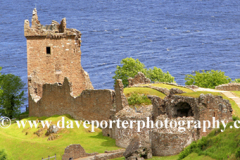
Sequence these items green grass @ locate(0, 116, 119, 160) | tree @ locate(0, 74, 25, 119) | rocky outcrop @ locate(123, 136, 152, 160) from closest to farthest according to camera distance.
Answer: rocky outcrop @ locate(123, 136, 152, 160) → green grass @ locate(0, 116, 119, 160) → tree @ locate(0, 74, 25, 119)

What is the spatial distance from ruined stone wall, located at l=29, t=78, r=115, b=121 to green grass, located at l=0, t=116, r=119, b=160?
186 centimetres

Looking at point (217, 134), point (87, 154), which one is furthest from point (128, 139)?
point (217, 134)

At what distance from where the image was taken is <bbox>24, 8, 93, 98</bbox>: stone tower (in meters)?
85.1

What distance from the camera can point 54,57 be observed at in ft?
281

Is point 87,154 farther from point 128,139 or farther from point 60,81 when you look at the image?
point 60,81

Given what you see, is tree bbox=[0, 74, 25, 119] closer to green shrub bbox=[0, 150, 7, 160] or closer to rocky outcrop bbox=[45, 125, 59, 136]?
rocky outcrop bbox=[45, 125, 59, 136]

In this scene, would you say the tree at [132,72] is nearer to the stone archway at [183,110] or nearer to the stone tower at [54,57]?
the stone tower at [54,57]

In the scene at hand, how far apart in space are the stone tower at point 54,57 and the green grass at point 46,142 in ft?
38.5

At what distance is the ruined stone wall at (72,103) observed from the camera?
7094 cm

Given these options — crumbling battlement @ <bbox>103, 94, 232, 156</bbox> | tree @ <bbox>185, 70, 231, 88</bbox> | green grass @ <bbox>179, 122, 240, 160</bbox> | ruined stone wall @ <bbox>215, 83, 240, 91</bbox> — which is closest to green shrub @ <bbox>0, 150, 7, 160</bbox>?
crumbling battlement @ <bbox>103, 94, 232, 156</bbox>

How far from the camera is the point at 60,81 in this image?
85.9 metres

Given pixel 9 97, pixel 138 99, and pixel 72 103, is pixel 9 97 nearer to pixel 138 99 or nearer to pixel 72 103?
pixel 72 103

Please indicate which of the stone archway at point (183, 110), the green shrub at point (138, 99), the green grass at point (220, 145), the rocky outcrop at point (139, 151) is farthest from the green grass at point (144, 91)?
the green grass at point (220, 145)

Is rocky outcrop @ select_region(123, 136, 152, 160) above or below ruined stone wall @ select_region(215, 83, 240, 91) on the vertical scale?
below
